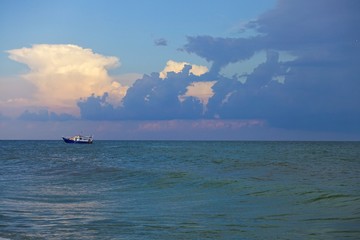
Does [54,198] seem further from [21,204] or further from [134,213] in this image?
[134,213]

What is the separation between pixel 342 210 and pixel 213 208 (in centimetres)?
459

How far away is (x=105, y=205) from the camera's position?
18.5m

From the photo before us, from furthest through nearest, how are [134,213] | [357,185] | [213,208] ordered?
[357,185]
[213,208]
[134,213]

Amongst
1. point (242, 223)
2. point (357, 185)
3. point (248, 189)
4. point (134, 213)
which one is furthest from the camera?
point (357, 185)

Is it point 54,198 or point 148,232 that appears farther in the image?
point 54,198

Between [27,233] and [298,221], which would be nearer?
[27,233]

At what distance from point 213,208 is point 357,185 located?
1138 cm

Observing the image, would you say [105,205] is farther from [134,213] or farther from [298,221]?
[298,221]

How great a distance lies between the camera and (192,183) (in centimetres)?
2653

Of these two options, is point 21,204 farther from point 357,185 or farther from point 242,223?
point 357,185

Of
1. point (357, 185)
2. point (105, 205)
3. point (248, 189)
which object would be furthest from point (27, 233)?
point (357, 185)

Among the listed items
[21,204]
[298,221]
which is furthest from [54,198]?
[298,221]

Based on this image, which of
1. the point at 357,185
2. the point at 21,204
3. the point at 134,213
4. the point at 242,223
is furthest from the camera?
the point at 357,185

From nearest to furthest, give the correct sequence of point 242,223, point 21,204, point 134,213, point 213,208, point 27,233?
1. point 27,233
2. point 242,223
3. point 134,213
4. point 213,208
5. point 21,204
